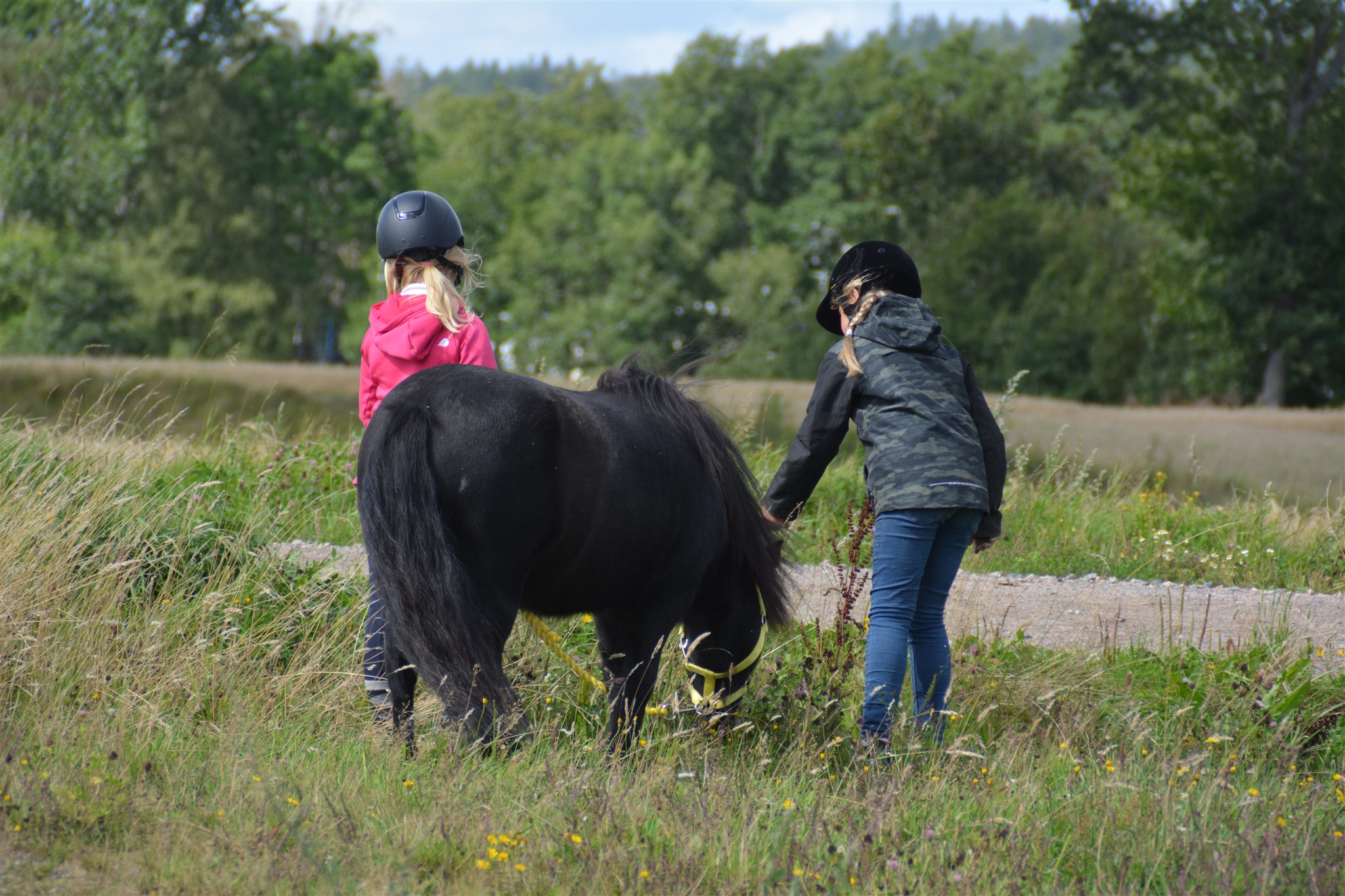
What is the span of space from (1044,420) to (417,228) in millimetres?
14696

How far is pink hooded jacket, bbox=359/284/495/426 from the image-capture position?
3441 millimetres

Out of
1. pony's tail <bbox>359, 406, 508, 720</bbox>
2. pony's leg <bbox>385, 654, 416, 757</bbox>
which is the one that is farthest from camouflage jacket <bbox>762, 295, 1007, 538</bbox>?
pony's leg <bbox>385, 654, 416, 757</bbox>

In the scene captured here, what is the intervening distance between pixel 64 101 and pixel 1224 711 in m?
35.3

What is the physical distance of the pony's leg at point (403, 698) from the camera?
124 inches

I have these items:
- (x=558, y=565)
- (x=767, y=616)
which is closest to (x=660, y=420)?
(x=558, y=565)

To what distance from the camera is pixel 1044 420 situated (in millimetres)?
16719

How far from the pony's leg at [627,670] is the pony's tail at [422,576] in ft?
1.96

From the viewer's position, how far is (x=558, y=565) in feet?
10.4

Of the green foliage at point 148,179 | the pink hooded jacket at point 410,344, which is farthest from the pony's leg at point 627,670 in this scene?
the green foliage at point 148,179

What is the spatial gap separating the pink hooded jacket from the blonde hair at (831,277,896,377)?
1157 millimetres

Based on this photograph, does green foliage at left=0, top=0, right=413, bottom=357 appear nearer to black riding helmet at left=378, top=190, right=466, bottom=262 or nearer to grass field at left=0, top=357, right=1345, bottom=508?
grass field at left=0, top=357, right=1345, bottom=508

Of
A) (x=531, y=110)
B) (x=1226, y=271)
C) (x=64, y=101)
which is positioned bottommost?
(x=1226, y=271)

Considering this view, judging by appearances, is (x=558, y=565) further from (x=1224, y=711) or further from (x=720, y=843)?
(x=1224, y=711)

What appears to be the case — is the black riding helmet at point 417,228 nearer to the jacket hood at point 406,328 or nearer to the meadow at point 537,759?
the jacket hood at point 406,328
